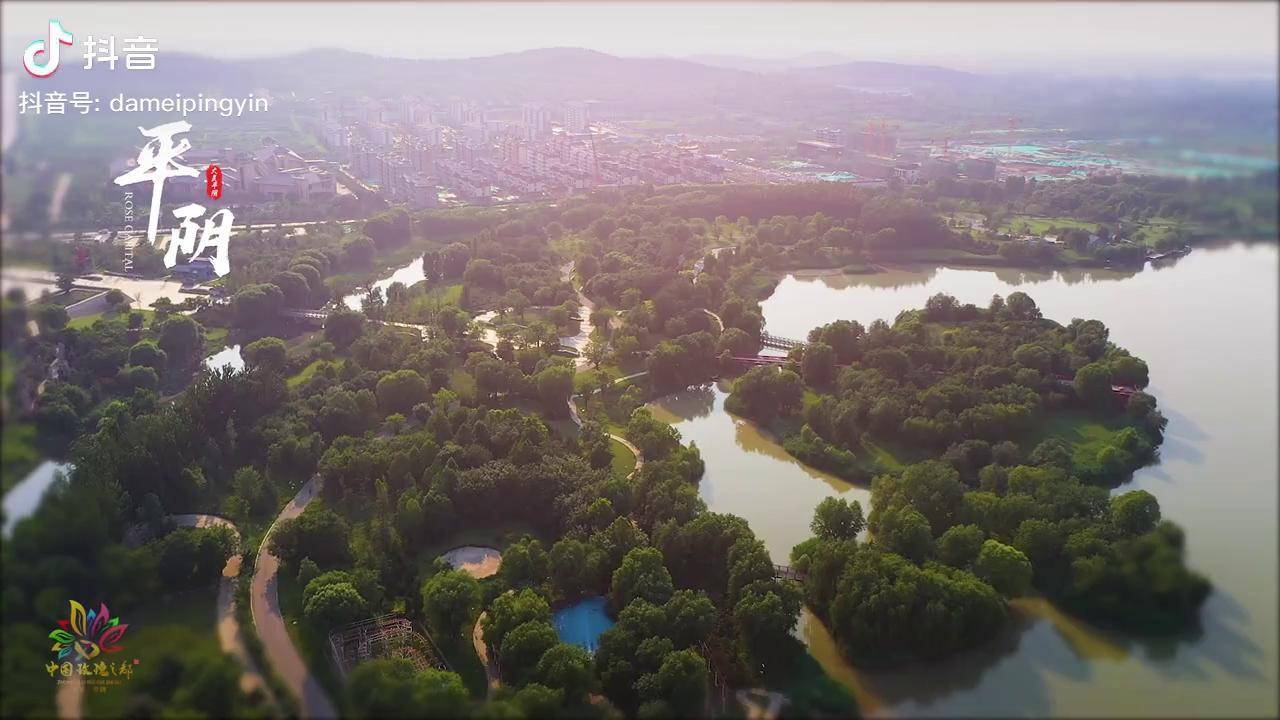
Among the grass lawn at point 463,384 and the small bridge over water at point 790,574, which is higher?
the grass lawn at point 463,384

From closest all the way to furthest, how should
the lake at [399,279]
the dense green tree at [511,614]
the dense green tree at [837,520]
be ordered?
the dense green tree at [511,614] → the dense green tree at [837,520] → the lake at [399,279]

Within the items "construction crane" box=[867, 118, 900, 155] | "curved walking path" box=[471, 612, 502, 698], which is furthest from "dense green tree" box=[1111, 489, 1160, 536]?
"construction crane" box=[867, 118, 900, 155]

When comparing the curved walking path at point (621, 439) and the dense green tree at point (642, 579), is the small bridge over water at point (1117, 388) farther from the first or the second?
the dense green tree at point (642, 579)

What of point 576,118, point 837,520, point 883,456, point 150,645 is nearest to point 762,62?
point 576,118

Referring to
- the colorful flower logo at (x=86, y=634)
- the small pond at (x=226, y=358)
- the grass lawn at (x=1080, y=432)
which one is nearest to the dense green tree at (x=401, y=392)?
the small pond at (x=226, y=358)

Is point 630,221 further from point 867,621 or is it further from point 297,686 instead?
point 297,686

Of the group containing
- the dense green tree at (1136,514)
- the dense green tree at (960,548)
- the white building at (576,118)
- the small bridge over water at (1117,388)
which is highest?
the white building at (576,118)
